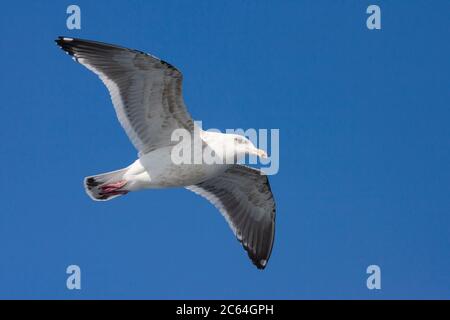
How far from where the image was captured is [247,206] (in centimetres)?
1028

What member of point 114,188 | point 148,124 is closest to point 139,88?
point 148,124

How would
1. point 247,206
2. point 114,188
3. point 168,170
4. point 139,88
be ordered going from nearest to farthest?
1. point 139,88
2. point 168,170
3. point 114,188
4. point 247,206

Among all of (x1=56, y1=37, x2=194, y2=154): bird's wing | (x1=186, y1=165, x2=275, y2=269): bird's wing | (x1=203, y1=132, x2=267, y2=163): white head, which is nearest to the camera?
(x1=56, y1=37, x2=194, y2=154): bird's wing

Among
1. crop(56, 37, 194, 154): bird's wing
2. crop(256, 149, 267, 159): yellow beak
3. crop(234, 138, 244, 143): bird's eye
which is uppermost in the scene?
crop(56, 37, 194, 154): bird's wing

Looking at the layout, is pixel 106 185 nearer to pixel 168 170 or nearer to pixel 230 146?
pixel 168 170

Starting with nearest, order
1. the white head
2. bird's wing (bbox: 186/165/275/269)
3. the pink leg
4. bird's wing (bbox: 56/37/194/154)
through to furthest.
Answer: bird's wing (bbox: 56/37/194/154)
the white head
the pink leg
bird's wing (bbox: 186/165/275/269)

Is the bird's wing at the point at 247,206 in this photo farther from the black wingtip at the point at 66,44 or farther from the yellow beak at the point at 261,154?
the black wingtip at the point at 66,44

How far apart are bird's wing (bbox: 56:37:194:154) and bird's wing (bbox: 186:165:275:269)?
46.8 inches

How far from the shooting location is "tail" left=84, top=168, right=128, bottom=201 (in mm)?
9180

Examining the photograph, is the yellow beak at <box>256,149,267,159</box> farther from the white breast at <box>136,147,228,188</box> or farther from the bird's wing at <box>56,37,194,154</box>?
the bird's wing at <box>56,37,194,154</box>

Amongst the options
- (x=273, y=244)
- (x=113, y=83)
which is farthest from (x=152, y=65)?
(x=273, y=244)

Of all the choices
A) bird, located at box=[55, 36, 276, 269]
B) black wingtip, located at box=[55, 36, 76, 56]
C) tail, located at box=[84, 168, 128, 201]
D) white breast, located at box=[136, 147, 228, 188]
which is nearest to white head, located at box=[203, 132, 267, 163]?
bird, located at box=[55, 36, 276, 269]

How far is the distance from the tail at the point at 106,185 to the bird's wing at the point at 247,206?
1.22 m

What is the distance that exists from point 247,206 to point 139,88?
2.02 meters
